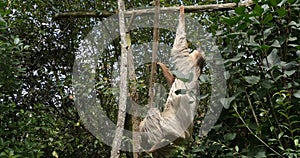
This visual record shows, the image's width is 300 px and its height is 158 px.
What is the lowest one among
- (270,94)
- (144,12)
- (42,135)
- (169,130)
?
(42,135)

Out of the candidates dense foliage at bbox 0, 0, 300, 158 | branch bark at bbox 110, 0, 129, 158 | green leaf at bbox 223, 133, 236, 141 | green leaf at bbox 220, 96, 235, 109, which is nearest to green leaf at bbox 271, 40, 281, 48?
dense foliage at bbox 0, 0, 300, 158

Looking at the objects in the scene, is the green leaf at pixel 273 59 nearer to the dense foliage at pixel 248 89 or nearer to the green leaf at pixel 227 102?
the dense foliage at pixel 248 89

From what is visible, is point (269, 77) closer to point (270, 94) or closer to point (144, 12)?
point (270, 94)

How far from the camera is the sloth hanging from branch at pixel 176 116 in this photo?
2.23m

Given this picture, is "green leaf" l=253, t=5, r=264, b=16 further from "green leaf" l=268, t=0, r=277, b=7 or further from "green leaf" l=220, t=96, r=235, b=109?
"green leaf" l=220, t=96, r=235, b=109

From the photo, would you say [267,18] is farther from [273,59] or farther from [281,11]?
[273,59]

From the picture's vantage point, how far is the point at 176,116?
2254mm

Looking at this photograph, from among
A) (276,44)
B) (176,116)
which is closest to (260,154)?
(276,44)

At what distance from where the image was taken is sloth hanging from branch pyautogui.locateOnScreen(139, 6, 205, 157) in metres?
2.23

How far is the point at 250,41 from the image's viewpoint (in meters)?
1.75

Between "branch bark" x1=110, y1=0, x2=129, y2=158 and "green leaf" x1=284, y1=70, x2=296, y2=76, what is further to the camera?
"branch bark" x1=110, y1=0, x2=129, y2=158

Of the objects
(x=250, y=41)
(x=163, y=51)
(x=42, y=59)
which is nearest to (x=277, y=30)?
(x=250, y=41)

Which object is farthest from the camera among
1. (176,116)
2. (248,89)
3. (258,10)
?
(176,116)

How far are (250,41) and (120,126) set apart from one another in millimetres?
761
